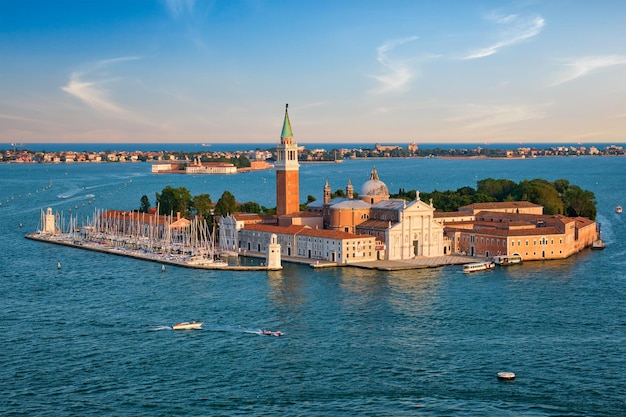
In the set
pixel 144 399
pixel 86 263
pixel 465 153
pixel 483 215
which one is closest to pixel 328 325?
pixel 144 399

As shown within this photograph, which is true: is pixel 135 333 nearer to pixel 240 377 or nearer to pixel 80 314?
pixel 80 314

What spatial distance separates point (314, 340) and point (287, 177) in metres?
19.2

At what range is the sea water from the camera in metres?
17.5

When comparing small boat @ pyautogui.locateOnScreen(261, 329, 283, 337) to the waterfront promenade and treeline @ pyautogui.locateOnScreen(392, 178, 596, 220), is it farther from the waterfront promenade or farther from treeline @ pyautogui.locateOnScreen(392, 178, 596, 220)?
treeline @ pyautogui.locateOnScreen(392, 178, 596, 220)

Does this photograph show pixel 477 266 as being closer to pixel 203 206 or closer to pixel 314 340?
pixel 314 340

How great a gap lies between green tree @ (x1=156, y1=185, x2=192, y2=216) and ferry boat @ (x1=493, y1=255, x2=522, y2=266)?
1902cm

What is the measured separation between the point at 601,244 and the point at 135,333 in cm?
2360

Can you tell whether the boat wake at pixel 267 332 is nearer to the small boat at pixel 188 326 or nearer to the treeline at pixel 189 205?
the small boat at pixel 188 326

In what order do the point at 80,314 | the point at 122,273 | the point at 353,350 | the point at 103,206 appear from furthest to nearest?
the point at 103,206
the point at 122,273
the point at 80,314
the point at 353,350

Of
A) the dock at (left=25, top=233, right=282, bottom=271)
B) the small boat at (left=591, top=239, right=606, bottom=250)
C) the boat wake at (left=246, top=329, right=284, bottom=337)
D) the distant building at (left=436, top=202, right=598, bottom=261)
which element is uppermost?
the distant building at (left=436, top=202, right=598, bottom=261)

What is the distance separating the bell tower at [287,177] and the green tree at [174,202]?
307 inches

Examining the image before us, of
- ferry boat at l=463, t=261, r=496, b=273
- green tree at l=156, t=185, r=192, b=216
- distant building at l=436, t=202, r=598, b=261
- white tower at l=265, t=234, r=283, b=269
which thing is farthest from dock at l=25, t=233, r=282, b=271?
distant building at l=436, t=202, r=598, b=261

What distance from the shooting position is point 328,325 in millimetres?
23422

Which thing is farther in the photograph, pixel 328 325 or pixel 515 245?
pixel 515 245
